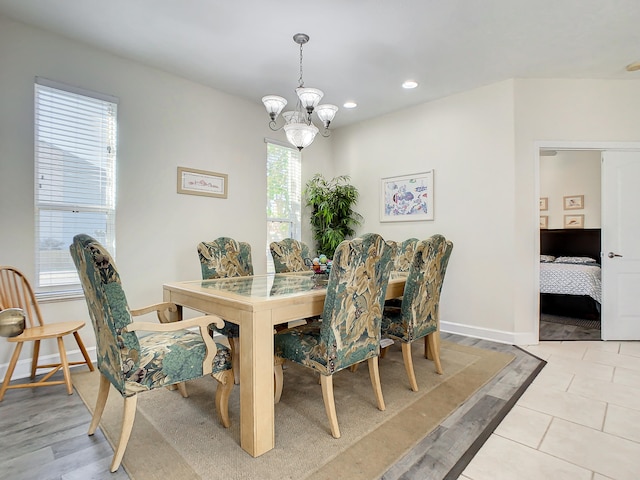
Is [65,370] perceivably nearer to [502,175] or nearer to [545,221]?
[502,175]

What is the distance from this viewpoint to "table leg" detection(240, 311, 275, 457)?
1.66 m

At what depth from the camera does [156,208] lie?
343 centimetres

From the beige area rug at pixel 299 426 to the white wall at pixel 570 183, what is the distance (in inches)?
198

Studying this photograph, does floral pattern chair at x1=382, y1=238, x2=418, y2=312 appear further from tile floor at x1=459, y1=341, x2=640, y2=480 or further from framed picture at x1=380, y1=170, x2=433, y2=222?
tile floor at x1=459, y1=341, x2=640, y2=480

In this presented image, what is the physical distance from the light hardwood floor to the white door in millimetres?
2081

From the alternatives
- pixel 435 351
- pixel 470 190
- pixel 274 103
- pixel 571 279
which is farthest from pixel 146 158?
pixel 571 279

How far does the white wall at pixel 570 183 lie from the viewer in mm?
6125

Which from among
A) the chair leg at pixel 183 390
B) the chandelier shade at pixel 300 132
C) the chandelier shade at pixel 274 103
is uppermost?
→ the chandelier shade at pixel 274 103

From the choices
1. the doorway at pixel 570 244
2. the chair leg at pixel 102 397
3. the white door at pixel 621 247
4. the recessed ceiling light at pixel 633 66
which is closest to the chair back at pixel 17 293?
the chair leg at pixel 102 397

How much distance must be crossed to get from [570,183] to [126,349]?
762cm

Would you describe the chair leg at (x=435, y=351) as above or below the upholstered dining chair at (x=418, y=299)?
below

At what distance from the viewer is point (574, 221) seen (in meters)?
6.26

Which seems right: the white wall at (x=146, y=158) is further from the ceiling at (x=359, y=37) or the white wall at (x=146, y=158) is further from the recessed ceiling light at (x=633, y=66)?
the recessed ceiling light at (x=633, y=66)

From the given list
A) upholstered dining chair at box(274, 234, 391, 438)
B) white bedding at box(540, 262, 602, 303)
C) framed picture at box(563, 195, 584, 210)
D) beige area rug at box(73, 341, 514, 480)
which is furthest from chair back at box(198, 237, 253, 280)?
framed picture at box(563, 195, 584, 210)
